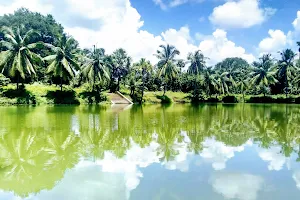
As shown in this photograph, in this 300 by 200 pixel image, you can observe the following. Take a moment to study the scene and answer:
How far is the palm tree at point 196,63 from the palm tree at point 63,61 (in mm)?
23270

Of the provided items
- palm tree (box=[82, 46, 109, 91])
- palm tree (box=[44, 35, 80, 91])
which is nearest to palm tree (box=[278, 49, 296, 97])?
palm tree (box=[82, 46, 109, 91])

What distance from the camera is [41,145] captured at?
31.1 ft

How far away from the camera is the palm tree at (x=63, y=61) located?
33094 millimetres

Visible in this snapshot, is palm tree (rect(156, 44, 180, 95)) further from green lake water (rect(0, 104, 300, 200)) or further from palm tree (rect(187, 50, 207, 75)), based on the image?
green lake water (rect(0, 104, 300, 200))

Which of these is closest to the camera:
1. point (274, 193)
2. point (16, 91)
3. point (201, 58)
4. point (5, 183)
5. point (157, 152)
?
point (274, 193)

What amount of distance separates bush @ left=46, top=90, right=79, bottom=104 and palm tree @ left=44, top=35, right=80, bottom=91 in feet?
7.28

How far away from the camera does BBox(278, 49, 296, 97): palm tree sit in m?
47.1

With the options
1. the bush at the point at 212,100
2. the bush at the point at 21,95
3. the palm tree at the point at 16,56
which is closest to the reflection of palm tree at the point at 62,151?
the palm tree at the point at 16,56

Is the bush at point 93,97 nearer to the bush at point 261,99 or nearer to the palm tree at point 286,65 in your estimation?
the bush at point 261,99

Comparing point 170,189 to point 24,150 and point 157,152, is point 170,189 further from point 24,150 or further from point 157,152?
point 24,150

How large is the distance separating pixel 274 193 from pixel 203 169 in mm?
1843

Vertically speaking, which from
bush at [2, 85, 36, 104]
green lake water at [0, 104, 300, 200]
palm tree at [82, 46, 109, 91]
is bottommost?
green lake water at [0, 104, 300, 200]

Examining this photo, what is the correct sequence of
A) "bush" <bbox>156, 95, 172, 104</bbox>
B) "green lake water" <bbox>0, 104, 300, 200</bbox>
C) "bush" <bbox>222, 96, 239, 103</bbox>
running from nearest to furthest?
"green lake water" <bbox>0, 104, 300, 200</bbox> < "bush" <bbox>156, 95, 172, 104</bbox> < "bush" <bbox>222, 96, 239, 103</bbox>

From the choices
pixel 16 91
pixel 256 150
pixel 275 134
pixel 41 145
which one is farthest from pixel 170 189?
pixel 16 91
